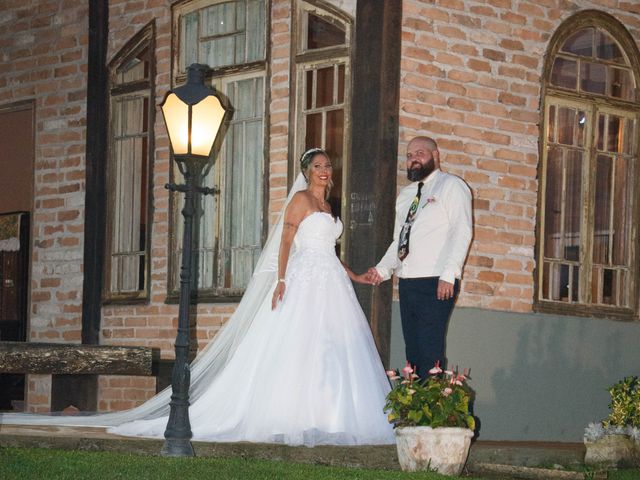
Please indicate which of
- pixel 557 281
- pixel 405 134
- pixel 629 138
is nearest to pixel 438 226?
pixel 405 134

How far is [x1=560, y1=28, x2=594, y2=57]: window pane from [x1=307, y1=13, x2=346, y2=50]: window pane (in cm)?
199

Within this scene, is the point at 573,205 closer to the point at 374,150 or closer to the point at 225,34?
the point at 374,150

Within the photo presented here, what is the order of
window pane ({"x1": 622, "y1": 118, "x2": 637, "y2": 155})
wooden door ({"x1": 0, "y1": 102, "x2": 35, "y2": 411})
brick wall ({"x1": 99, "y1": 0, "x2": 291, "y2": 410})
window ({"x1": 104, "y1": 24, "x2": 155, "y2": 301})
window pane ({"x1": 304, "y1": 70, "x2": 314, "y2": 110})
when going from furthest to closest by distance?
1. wooden door ({"x1": 0, "y1": 102, "x2": 35, "y2": 411})
2. window ({"x1": 104, "y1": 24, "x2": 155, "y2": 301})
3. window pane ({"x1": 622, "y1": 118, "x2": 637, "y2": 155})
4. brick wall ({"x1": 99, "y1": 0, "x2": 291, "y2": 410})
5. window pane ({"x1": 304, "y1": 70, "x2": 314, "y2": 110})

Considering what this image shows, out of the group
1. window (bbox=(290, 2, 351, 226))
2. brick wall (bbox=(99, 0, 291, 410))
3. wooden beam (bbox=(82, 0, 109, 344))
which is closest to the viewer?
window (bbox=(290, 2, 351, 226))

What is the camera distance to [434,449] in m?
8.49

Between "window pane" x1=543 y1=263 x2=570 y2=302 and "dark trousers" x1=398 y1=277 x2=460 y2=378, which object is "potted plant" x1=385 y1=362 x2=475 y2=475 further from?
"window pane" x1=543 y1=263 x2=570 y2=302

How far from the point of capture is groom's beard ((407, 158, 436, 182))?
31.2ft

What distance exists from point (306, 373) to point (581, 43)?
13.2 feet

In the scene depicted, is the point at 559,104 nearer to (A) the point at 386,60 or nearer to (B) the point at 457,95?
(B) the point at 457,95

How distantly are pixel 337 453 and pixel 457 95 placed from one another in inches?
125

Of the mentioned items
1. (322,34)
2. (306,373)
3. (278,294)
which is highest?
(322,34)

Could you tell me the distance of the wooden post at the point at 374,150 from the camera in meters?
10.1

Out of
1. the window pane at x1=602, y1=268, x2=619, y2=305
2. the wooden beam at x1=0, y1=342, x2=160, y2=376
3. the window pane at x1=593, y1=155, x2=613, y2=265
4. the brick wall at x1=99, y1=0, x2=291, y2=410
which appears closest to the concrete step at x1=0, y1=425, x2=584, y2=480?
the wooden beam at x1=0, y1=342, x2=160, y2=376

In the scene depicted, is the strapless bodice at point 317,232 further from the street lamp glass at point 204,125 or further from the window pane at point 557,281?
the window pane at point 557,281
